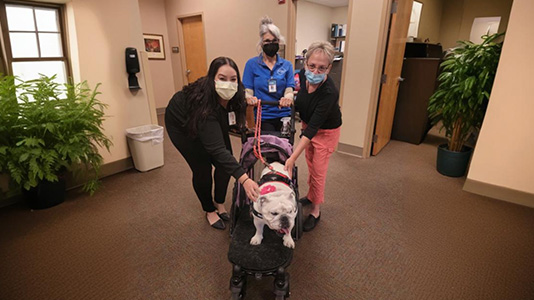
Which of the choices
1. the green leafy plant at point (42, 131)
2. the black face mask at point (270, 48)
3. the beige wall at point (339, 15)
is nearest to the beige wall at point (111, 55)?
the green leafy plant at point (42, 131)

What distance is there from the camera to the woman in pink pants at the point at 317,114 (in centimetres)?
177

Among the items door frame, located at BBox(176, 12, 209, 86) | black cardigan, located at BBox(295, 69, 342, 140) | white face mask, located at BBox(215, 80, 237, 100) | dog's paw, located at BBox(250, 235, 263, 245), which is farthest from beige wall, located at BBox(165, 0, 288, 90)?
dog's paw, located at BBox(250, 235, 263, 245)

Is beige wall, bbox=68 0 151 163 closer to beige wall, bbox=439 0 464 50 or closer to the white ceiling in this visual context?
the white ceiling

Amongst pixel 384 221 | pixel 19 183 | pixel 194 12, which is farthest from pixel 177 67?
pixel 384 221

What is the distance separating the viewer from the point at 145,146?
3271 mm

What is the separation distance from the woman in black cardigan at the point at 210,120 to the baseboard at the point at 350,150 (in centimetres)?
231

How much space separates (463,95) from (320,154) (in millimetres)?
1879

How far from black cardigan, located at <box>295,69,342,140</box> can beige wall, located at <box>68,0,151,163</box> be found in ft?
7.41

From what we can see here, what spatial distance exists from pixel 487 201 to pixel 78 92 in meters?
4.30

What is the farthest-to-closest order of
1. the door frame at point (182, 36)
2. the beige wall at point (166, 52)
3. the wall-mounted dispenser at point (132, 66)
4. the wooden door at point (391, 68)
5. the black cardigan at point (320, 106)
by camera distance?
the beige wall at point (166, 52), the door frame at point (182, 36), the wooden door at point (391, 68), the wall-mounted dispenser at point (132, 66), the black cardigan at point (320, 106)

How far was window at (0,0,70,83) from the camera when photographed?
2629 millimetres

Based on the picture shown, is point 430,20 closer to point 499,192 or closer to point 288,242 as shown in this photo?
point 499,192

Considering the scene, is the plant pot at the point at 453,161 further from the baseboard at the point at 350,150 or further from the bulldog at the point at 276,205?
the bulldog at the point at 276,205

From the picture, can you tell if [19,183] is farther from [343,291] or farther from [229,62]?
[343,291]
